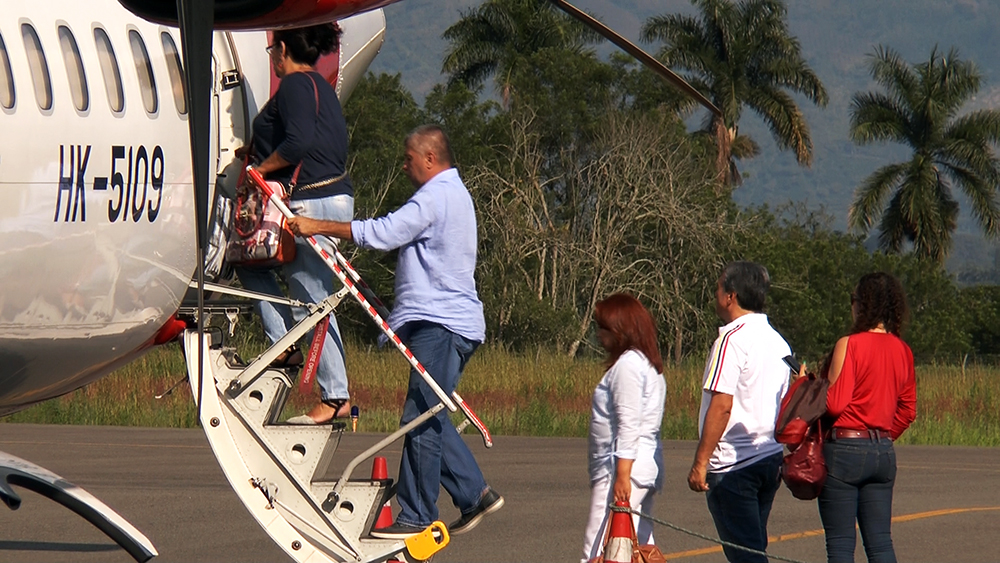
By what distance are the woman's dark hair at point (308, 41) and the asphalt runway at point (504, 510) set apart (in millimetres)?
2789

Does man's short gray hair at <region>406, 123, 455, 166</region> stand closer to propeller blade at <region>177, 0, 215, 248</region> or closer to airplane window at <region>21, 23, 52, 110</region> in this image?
airplane window at <region>21, 23, 52, 110</region>

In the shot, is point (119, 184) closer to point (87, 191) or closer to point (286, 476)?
point (87, 191)

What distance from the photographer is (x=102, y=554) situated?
8.72 meters

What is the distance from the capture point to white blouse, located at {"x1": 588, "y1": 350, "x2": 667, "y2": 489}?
6383mm

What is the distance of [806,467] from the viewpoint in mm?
6668

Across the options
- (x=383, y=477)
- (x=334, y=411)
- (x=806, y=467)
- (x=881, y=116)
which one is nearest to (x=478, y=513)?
(x=383, y=477)

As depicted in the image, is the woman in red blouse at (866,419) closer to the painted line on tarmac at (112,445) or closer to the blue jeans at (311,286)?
the blue jeans at (311,286)

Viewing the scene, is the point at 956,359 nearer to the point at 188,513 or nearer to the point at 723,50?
the point at 723,50

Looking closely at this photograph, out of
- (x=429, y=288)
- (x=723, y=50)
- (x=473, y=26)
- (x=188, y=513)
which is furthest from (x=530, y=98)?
(x=429, y=288)

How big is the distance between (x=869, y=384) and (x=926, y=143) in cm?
5685

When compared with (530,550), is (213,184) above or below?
above

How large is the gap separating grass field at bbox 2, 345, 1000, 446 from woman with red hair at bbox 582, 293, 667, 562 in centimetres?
1275

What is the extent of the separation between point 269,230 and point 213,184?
0.37 meters

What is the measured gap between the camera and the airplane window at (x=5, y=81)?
5977 mm
